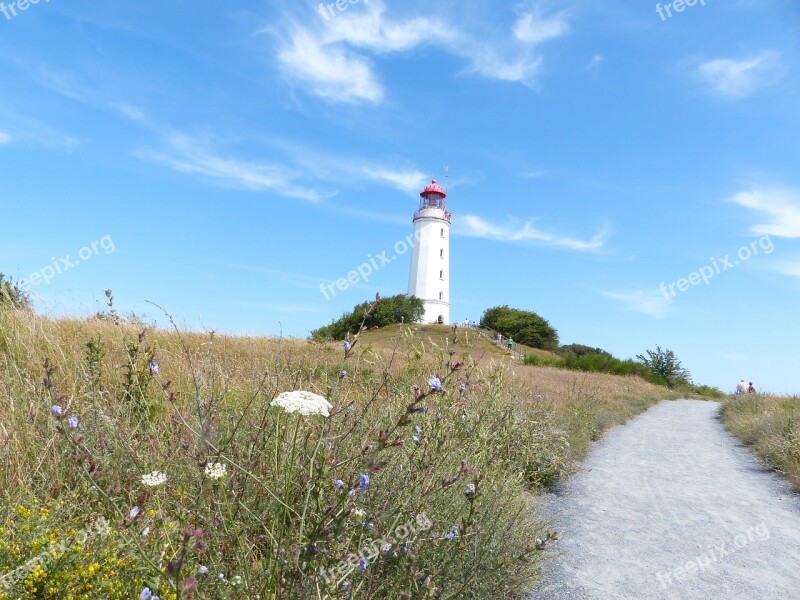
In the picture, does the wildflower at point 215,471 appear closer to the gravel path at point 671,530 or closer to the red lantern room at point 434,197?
the gravel path at point 671,530

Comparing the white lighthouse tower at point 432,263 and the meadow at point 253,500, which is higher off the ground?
the white lighthouse tower at point 432,263

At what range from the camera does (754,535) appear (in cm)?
515

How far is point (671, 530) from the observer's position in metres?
5.11

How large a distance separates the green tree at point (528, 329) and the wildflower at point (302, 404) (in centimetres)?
5064

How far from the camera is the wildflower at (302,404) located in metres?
2.27

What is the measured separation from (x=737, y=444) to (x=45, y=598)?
11527 millimetres

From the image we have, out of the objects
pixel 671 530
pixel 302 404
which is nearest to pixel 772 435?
pixel 671 530

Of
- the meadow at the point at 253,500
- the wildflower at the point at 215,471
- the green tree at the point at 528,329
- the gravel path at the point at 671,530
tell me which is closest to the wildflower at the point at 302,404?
the meadow at the point at 253,500

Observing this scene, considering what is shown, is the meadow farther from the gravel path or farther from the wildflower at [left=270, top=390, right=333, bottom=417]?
the gravel path

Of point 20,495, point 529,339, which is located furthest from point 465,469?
point 529,339

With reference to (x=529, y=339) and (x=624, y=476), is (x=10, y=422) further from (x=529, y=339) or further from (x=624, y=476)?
(x=529, y=339)

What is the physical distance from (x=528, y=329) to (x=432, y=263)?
36.5 ft

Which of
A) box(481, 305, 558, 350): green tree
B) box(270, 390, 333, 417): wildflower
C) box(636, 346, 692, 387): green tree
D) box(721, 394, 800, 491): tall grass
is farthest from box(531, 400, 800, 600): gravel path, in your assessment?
box(481, 305, 558, 350): green tree

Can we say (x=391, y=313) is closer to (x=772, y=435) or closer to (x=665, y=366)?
(x=665, y=366)
